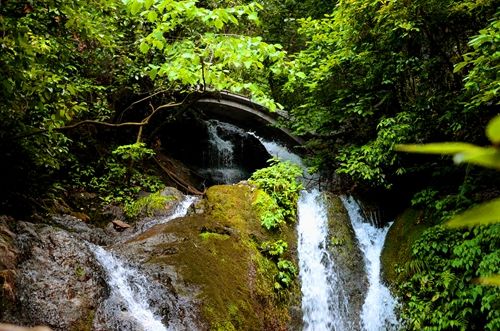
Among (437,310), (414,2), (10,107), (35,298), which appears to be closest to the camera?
(35,298)

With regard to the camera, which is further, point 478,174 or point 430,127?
point 430,127

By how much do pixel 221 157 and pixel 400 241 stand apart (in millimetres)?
6953

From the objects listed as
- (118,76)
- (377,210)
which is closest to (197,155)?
(118,76)

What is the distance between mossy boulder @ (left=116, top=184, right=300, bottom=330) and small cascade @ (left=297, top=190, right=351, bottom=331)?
0.28 meters

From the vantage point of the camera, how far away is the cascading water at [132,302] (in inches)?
176

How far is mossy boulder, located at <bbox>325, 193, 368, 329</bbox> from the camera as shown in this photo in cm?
Result: 660

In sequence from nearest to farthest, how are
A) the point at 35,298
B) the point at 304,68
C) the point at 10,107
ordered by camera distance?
the point at 35,298, the point at 10,107, the point at 304,68

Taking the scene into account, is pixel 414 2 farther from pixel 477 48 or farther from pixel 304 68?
pixel 304 68

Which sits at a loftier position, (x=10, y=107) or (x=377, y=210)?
(x=10, y=107)

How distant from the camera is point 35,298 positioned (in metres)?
4.26

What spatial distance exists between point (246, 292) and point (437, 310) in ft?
9.10

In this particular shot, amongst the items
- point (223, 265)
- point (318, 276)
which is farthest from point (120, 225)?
point (318, 276)

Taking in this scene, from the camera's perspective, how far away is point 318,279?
22.1ft

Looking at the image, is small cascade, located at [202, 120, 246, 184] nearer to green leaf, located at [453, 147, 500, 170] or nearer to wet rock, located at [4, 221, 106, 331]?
wet rock, located at [4, 221, 106, 331]
